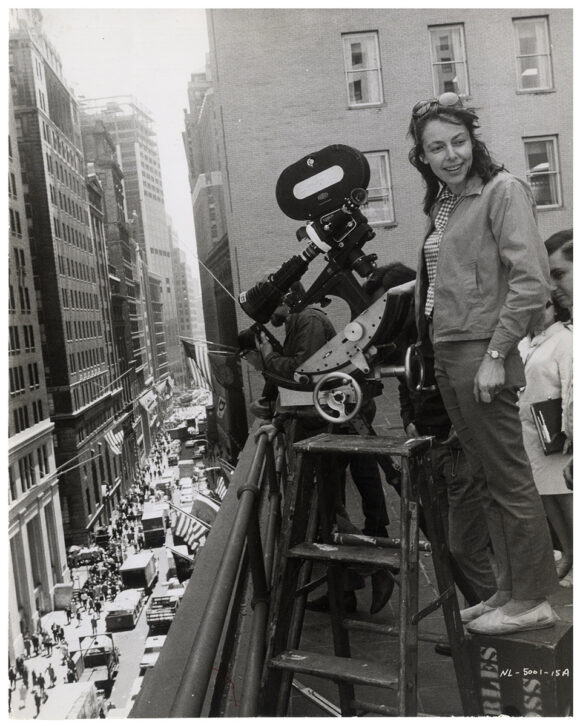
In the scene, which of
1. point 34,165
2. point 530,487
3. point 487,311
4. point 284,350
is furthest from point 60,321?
point 530,487

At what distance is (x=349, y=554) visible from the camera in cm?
178

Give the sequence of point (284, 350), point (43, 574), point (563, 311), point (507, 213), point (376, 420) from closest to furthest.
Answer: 1. point (507, 213)
2. point (43, 574)
3. point (563, 311)
4. point (284, 350)
5. point (376, 420)

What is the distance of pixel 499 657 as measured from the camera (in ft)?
5.98

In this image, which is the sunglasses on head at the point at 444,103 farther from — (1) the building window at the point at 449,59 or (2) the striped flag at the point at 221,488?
(2) the striped flag at the point at 221,488

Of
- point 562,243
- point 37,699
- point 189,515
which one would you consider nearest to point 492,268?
point 562,243

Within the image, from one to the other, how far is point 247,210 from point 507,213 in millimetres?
1536

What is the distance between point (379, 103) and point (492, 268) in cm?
152

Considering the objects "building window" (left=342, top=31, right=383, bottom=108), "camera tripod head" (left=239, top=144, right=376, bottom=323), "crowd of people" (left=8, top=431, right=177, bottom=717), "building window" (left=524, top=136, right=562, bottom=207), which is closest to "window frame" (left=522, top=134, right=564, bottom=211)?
"building window" (left=524, top=136, right=562, bottom=207)

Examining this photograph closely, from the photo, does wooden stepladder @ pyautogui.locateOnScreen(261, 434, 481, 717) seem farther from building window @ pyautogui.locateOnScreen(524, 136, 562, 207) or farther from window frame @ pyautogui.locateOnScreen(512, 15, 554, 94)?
window frame @ pyautogui.locateOnScreen(512, 15, 554, 94)

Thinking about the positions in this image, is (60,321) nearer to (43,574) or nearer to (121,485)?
(121,485)

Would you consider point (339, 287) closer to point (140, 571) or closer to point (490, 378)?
point (490, 378)

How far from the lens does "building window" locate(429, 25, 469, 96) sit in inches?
113

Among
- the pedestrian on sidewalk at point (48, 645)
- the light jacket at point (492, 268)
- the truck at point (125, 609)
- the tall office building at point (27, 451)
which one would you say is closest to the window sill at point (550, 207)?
the light jacket at point (492, 268)

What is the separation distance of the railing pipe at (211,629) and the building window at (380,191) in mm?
1619
